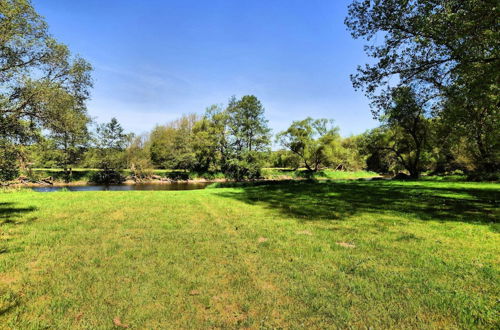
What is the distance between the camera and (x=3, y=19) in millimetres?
9953

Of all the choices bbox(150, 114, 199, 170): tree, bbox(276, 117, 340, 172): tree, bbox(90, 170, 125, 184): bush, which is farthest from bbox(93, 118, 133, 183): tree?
bbox(276, 117, 340, 172): tree

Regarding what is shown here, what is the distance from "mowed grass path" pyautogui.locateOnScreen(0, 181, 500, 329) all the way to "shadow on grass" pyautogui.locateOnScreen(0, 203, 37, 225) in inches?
5.8

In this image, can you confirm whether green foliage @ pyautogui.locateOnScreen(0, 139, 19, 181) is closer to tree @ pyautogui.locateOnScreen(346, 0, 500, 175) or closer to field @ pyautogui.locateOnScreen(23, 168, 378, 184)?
tree @ pyautogui.locateOnScreen(346, 0, 500, 175)

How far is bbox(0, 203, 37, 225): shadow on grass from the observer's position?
9.21 metres

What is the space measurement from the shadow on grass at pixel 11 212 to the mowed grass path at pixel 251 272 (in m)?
0.15

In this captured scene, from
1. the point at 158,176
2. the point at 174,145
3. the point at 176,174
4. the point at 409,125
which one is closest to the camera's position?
the point at 409,125

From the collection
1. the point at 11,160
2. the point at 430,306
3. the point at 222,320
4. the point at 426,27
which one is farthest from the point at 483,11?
the point at 11,160

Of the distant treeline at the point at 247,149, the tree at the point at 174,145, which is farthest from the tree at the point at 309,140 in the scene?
the tree at the point at 174,145

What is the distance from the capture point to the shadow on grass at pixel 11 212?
9.21m

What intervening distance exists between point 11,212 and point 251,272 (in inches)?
461

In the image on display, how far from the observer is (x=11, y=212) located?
34.4 ft

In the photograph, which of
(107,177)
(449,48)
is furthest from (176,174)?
(449,48)

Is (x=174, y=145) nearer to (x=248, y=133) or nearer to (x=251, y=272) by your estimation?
(x=248, y=133)

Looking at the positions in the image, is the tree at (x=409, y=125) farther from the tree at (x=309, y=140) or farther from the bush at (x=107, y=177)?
the bush at (x=107, y=177)
